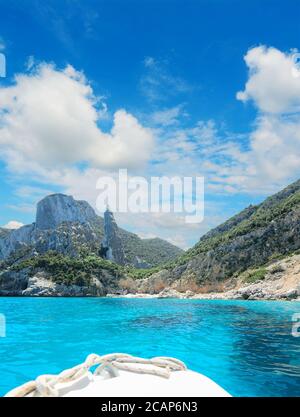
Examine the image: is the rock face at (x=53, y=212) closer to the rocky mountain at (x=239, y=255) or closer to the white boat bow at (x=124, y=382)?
the rocky mountain at (x=239, y=255)

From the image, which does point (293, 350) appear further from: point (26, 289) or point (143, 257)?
point (143, 257)

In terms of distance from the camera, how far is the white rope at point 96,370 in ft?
13.5

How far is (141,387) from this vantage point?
4.55 metres

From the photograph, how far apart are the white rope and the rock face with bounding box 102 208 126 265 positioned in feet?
495

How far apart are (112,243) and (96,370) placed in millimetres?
161435

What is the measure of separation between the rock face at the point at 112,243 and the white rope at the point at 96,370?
151 meters

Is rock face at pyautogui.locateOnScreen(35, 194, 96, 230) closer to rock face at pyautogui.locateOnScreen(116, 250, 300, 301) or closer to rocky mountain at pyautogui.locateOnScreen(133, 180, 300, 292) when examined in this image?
rocky mountain at pyautogui.locateOnScreen(133, 180, 300, 292)

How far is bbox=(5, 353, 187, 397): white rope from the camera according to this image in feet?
13.5

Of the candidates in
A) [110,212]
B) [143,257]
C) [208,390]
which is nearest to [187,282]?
[110,212]

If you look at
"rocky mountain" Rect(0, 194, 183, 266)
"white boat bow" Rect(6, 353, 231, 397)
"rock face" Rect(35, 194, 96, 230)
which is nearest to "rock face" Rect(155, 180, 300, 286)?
"rocky mountain" Rect(0, 194, 183, 266)

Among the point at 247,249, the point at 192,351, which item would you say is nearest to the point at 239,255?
the point at 247,249

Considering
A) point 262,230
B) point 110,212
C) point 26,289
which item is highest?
point 110,212

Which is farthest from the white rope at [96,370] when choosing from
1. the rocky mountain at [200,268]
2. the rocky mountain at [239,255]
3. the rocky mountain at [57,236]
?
the rocky mountain at [57,236]

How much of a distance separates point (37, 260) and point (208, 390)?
123837 mm
